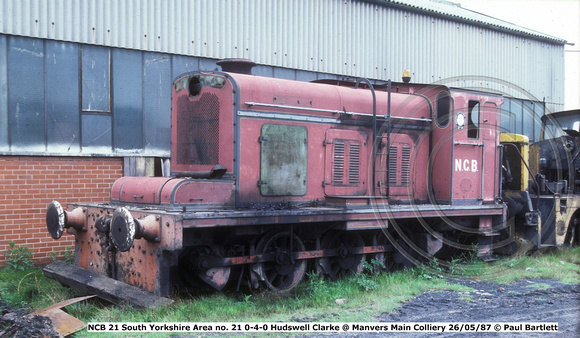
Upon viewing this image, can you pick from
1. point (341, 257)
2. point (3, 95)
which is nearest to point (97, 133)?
point (3, 95)

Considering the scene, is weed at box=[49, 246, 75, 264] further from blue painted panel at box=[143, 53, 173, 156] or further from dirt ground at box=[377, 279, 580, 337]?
dirt ground at box=[377, 279, 580, 337]

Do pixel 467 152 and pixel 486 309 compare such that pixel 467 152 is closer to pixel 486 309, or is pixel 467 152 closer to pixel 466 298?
pixel 466 298

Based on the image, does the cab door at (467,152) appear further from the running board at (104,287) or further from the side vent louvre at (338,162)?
the running board at (104,287)

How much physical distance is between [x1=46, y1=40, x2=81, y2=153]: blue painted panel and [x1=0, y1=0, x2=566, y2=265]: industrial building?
0.01m

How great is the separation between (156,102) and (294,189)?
3.79 m

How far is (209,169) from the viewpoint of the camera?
21.1 ft

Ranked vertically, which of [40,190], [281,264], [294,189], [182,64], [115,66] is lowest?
[281,264]

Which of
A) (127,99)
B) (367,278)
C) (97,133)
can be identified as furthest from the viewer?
(127,99)

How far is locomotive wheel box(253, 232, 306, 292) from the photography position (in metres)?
6.38

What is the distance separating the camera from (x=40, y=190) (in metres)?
8.38

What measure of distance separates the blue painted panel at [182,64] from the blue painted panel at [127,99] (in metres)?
0.60

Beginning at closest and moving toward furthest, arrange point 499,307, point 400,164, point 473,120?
point 499,307 → point 400,164 → point 473,120

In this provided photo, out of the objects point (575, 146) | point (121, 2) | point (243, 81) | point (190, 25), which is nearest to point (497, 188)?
point (575, 146)

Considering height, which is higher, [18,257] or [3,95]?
[3,95]
